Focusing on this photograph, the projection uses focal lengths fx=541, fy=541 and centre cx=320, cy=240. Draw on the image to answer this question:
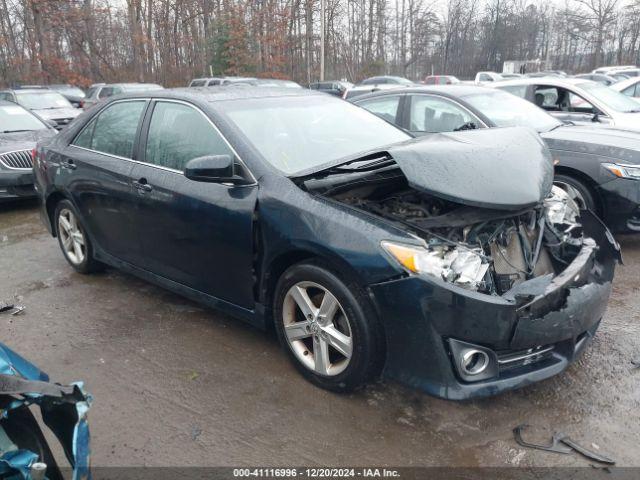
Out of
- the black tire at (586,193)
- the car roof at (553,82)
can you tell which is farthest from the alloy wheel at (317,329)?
the car roof at (553,82)

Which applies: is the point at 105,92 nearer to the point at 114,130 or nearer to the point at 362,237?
the point at 114,130

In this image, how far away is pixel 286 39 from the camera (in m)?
36.5

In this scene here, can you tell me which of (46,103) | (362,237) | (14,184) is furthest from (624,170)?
(46,103)

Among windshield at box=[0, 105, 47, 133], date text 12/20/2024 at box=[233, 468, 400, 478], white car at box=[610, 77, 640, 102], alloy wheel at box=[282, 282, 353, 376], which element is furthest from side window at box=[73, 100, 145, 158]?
white car at box=[610, 77, 640, 102]

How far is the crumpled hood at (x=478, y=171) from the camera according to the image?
2773mm

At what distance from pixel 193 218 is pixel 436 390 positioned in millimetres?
1908

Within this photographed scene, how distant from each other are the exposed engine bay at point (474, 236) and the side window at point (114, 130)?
1991mm

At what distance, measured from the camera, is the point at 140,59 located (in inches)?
1315

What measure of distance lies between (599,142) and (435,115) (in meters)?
1.77

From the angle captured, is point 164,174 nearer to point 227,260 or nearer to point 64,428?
point 227,260

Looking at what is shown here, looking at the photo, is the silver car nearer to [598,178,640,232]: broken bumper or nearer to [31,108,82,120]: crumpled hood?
[598,178,640,232]: broken bumper

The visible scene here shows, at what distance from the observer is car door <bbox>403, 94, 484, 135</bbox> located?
6.12 metres

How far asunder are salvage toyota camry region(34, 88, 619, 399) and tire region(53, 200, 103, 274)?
773 mm

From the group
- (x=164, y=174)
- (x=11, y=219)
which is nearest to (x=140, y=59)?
(x=11, y=219)
